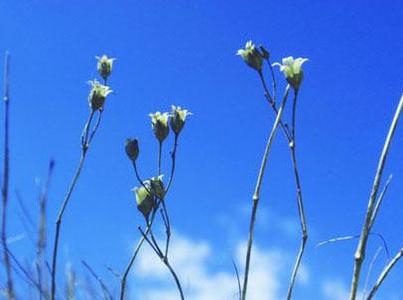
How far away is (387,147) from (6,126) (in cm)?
67

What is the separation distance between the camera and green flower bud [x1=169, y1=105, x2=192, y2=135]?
229cm

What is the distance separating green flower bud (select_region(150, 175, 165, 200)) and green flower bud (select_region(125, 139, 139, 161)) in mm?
122

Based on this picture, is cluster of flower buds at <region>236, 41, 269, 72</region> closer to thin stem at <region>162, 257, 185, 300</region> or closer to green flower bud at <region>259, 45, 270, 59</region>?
green flower bud at <region>259, 45, 270, 59</region>

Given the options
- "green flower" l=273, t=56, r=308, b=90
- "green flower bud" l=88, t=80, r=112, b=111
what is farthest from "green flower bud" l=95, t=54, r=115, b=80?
"green flower" l=273, t=56, r=308, b=90

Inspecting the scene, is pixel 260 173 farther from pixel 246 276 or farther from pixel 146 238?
pixel 146 238

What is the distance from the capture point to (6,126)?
1.41m

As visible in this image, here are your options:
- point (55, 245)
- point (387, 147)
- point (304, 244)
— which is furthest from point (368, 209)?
point (55, 245)

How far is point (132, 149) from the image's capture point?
2.22 m

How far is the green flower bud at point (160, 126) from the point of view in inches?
90.0

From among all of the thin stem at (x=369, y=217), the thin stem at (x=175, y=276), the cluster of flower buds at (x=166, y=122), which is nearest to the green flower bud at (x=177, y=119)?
the cluster of flower buds at (x=166, y=122)

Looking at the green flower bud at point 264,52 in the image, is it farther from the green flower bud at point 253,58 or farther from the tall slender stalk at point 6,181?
the tall slender stalk at point 6,181

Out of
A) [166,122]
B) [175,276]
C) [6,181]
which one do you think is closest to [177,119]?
[166,122]

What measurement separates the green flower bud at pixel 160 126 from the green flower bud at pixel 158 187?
7.3 inches

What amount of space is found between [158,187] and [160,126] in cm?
24
